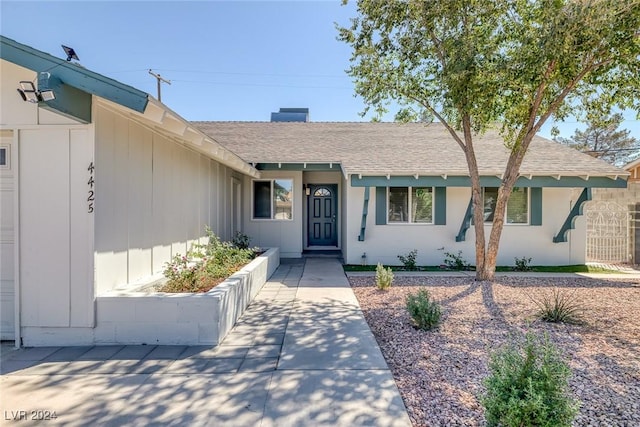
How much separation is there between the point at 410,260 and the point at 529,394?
6.78 m

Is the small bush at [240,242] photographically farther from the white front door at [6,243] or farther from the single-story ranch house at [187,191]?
the white front door at [6,243]

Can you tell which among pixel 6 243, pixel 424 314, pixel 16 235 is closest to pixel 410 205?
pixel 424 314

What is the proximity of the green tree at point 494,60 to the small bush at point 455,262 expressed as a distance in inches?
60.6

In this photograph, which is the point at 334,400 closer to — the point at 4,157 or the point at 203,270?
the point at 203,270

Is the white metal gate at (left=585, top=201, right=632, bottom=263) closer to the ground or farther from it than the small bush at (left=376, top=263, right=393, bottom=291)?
farther from it

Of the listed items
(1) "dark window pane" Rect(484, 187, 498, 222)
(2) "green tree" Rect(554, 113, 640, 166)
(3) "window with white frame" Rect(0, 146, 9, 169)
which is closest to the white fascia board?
(3) "window with white frame" Rect(0, 146, 9, 169)

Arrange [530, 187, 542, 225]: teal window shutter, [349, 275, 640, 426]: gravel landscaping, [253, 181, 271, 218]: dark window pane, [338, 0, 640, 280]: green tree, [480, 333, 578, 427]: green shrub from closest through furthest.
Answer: [480, 333, 578, 427]: green shrub
[349, 275, 640, 426]: gravel landscaping
[338, 0, 640, 280]: green tree
[530, 187, 542, 225]: teal window shutter
[253, 181, 271, 218]: dark window pane

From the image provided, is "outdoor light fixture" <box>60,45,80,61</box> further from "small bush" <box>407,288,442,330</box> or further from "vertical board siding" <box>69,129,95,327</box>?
"small bush" <box>407,288,442,330</box>

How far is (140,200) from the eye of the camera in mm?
4648

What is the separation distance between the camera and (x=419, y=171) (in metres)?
8.32

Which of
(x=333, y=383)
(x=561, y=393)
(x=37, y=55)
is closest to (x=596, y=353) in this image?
(x=561, y=393)

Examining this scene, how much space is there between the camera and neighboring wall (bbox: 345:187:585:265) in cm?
890

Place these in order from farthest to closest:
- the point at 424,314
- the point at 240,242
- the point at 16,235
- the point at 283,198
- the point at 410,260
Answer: the point at 283,198, the point at 410,260, the point at 240,242, the point at 424,314, the point at 16,235

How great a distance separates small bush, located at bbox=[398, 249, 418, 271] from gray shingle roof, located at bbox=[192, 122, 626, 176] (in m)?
2.32
